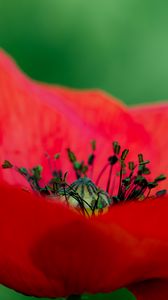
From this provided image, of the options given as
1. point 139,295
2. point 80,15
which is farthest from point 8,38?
point 139,295

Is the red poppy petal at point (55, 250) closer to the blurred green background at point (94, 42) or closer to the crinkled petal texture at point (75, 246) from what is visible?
the crinkled petal texture at point (75, 246)

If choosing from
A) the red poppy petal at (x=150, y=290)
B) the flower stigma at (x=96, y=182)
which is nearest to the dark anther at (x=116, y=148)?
the flower stigma at (x=96, y=182)

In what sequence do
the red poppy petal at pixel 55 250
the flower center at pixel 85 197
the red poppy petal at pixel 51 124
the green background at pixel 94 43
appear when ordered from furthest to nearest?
the green background at pixel 94 43
the red poppy petal at pixel 51 124
the flower center at pixel 85 197
the red poppy petal at pixel 55 250

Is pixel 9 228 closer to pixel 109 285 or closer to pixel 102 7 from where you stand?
pixel 109 285

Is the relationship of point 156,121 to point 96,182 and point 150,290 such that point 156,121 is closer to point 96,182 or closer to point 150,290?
point 96,182

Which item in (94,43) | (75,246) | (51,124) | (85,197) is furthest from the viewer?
(94,43)

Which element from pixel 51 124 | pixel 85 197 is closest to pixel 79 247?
pixel 85 197
